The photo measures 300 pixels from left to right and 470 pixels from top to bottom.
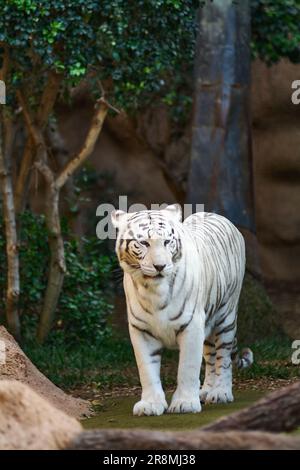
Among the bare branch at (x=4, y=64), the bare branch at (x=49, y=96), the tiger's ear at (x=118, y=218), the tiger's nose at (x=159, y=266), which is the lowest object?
the tiger's nose at (x=159, y=266)

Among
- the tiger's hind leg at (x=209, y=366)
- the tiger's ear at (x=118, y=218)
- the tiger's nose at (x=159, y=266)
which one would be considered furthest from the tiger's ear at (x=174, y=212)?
the tiger's hind leg at (x=209, y=366)

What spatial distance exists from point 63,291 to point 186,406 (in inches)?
163

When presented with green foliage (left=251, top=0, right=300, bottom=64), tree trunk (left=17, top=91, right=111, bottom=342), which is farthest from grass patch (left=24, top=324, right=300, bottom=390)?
green foliage (left=251, top=0, right=300, bottom=64)

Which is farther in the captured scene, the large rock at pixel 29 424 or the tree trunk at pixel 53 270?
the tree trunk at pixel 53 270

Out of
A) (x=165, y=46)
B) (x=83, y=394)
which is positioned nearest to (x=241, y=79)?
(x=165, y=46)

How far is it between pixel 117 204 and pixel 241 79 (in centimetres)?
475

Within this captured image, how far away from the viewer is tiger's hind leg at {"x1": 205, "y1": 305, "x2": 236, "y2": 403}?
27.1 feet

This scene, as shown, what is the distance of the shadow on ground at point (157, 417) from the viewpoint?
7.18 m

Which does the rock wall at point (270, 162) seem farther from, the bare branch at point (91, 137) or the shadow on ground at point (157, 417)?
the shadow on ground at point (157, 417)

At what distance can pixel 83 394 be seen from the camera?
927 centimetres

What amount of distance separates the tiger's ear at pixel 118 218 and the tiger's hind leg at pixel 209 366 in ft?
4.05

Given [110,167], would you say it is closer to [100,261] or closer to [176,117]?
[176,117]

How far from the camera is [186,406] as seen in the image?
25.0ft

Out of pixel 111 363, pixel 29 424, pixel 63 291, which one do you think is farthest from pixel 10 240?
pixel 29 424
